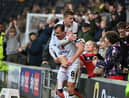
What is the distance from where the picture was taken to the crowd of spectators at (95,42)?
978 centimetres

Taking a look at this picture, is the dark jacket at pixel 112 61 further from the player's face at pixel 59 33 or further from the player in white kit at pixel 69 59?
the player's face at pixel 59 33

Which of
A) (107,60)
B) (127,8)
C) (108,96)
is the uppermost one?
(127,8)

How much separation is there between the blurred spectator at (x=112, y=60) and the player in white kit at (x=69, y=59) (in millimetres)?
686

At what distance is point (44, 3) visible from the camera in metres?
26.6

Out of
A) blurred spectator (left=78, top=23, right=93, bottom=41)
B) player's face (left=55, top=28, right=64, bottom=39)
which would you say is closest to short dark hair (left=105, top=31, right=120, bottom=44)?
player's face (left=55, top=28, right=64, bottom=39)

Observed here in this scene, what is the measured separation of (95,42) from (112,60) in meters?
2.65

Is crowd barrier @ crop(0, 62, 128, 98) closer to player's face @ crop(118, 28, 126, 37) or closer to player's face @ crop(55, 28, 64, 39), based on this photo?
player's face @ crop(55, 28, 64, 39)

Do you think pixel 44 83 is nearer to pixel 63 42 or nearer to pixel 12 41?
pixel 63 42

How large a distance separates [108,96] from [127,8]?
821 cm

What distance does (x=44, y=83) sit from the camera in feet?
42.5

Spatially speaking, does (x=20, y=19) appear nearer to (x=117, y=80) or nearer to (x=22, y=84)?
(x=22, y=84)

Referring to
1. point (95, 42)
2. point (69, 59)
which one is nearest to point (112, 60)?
point (69, 59)

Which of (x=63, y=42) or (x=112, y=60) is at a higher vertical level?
(x=63, y=42)

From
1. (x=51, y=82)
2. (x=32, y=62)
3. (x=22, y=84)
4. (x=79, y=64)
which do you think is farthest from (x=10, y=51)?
(x=79, y=64)
